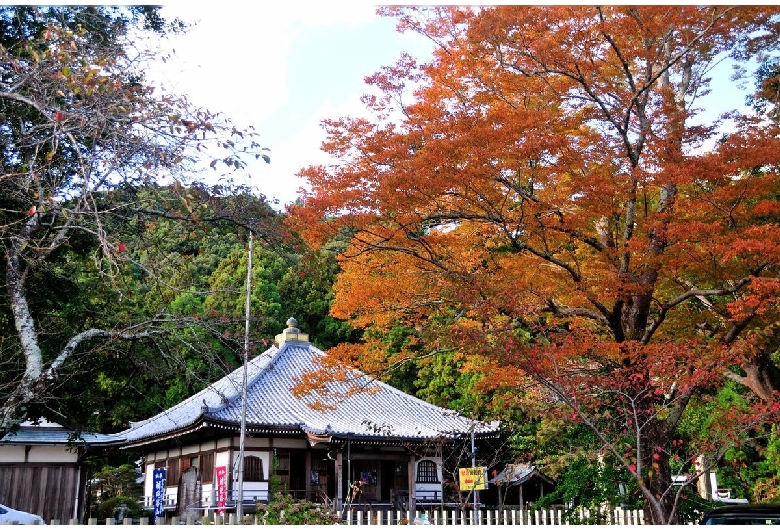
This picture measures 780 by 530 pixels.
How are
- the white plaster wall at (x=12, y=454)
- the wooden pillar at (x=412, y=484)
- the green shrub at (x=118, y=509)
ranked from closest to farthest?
the white plaster wall at (x=12, y=454)
the wooden pillar at (x=412, y=484)
the green shrub at (x=118, y=509)

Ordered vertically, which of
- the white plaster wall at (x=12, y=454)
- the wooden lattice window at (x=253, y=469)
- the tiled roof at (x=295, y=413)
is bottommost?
the wooden lattice window at (x=253, y=469)

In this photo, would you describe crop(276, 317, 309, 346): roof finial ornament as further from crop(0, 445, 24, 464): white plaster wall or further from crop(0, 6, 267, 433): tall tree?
crop(0, 6, 267, 433): tall tree

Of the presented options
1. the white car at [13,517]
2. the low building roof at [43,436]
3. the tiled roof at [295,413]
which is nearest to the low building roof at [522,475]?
the tiled roof at [295,413]

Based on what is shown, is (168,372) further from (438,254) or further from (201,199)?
(438,254)

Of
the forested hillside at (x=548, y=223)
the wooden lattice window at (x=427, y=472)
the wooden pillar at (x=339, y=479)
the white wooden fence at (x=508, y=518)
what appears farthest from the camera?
the wooden lattice window at (x=427, y=472)

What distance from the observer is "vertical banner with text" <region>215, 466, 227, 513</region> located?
716 inches

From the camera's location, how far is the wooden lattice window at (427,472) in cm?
2122

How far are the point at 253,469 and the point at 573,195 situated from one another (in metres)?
12.5

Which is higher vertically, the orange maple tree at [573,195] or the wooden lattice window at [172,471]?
the orange maple tree at [573,195]

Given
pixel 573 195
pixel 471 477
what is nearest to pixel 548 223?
pixel 573 195

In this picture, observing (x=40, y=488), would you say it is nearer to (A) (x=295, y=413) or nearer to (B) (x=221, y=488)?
(B) (x=221, y=488)

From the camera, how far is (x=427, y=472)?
21359 mm

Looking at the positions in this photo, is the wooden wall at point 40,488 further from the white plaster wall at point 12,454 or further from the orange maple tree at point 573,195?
the orange maple tree at point 573,195

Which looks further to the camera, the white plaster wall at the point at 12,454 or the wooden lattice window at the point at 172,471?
the wooden lattice window at the point at 172,471
